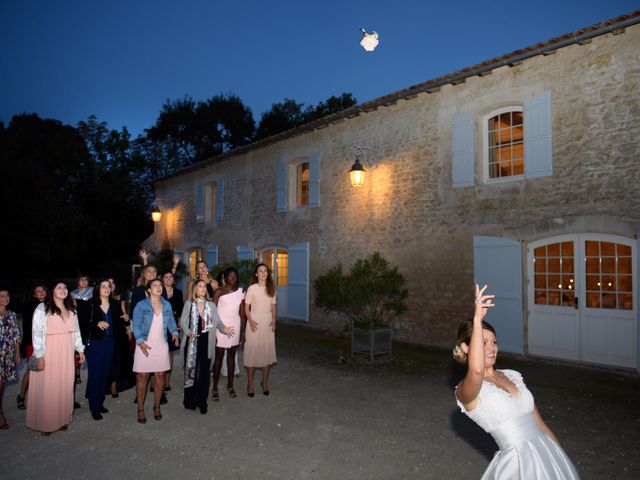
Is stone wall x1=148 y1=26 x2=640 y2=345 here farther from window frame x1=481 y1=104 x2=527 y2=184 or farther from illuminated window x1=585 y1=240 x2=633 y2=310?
illuminated window x1=585 y1=240 x2=633 y2=310

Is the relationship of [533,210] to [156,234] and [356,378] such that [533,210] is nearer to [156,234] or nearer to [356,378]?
[356,378]

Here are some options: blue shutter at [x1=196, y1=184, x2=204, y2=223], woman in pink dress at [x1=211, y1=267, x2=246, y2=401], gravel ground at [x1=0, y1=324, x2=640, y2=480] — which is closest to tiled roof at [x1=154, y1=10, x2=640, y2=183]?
gravel ground at [x1=0, y1=324, x2=640, y2=480]

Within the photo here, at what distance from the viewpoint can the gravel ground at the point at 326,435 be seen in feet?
12.1

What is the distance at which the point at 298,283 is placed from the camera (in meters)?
12.4

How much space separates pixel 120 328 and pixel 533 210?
6667mm

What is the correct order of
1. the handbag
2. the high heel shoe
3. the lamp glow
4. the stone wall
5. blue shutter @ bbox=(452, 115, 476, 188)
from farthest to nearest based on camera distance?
the lamp glow < blue shutter @ bbox=(452, 115, 476, 188) < the stone wall < the high heel shoe < the handbag

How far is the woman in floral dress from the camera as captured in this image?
184 inches

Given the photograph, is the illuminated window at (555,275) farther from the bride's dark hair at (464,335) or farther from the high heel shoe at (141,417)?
the high heel shoe at (141,417)

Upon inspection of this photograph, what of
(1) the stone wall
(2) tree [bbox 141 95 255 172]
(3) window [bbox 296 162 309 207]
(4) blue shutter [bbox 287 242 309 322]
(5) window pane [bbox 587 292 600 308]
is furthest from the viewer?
(2) tree [bbox 141 95 255 172]

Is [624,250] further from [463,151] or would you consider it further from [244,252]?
[244,252]

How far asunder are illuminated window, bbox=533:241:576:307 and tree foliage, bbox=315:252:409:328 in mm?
2435

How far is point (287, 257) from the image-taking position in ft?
43.1

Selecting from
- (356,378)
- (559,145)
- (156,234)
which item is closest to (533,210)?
(559,145)

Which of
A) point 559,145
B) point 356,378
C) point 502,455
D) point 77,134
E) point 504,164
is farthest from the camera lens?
point 77,134
